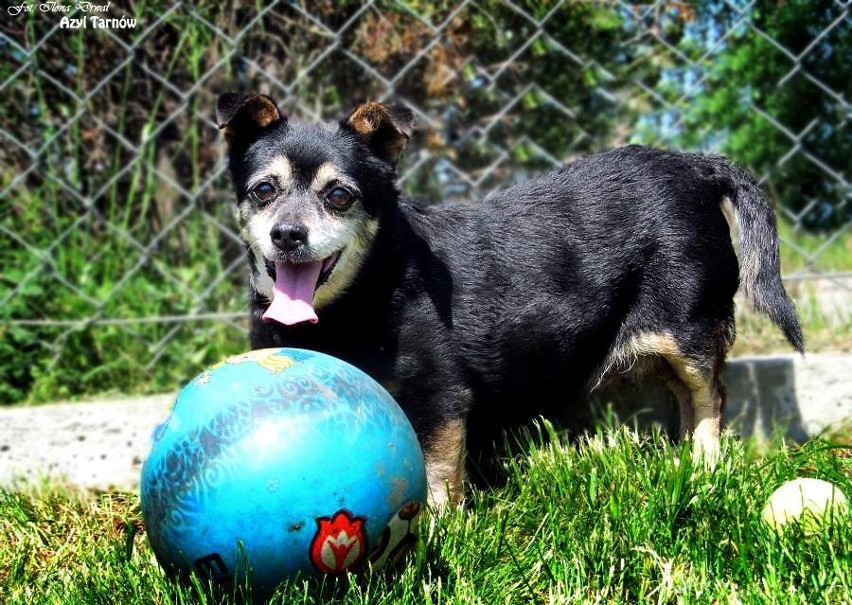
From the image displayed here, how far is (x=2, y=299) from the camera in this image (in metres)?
4.73

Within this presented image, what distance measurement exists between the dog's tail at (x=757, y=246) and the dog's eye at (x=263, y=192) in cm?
191

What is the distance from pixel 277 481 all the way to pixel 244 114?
163 centimetres

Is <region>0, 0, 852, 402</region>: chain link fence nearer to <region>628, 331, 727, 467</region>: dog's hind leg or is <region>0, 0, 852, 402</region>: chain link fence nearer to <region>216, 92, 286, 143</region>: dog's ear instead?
<region>628, 331, 727, 467</region>: dog's hind leg

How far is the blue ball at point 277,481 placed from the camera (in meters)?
2.44

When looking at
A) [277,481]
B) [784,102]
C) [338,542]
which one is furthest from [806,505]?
[784,102]

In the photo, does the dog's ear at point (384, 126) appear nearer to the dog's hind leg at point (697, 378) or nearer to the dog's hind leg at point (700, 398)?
the dog's hind leg at point (697, 378)

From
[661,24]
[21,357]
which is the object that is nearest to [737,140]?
[661,24]

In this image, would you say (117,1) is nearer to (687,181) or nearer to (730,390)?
(687,181)


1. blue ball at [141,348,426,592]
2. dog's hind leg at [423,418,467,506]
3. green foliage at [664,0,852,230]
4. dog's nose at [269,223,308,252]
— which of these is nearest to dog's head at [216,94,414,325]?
dog's nose at [269,223,308,252]

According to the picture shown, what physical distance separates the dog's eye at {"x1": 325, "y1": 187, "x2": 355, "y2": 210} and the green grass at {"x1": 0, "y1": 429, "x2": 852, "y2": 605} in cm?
111

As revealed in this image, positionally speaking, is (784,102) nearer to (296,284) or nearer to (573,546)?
(296,284)

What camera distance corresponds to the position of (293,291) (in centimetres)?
342

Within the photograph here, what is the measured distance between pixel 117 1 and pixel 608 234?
270 centimetres

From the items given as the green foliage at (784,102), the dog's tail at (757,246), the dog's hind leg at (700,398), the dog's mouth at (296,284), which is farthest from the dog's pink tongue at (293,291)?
the green foliage at (784,102)
